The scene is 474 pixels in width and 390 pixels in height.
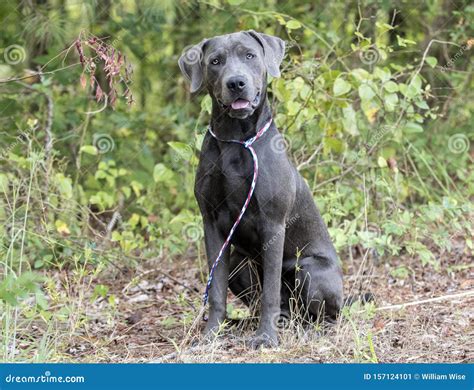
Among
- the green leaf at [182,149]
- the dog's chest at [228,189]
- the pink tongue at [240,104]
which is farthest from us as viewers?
the green leaf at [182,149]

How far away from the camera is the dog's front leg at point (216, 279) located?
4441 mm

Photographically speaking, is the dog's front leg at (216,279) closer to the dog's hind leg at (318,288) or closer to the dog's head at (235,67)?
the dog's hind leg at (318,288)

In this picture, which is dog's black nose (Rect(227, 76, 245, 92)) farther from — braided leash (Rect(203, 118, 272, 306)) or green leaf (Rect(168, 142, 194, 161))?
green leaf (Rect(168, 142, 194, 161))

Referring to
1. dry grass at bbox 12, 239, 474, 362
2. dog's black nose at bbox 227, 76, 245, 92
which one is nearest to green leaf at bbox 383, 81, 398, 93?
dry grass at bbox 12, 239, 474, 362

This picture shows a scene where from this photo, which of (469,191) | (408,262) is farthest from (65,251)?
(469,191)

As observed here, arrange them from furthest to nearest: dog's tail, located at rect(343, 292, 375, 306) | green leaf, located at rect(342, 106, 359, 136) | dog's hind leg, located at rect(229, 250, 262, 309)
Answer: green leaf, located at rect(342, 106, 359, 136) → dog's tail, located at rect(343, 292, 375, 306) → dog's hind leg, located at rect(229, 250, 262, 309)

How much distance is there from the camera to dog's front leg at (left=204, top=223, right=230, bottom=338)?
4.44 meters

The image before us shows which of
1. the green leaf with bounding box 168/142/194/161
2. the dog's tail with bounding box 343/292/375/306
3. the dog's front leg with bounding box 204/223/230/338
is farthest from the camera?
the green leaf with bounding box 168/142/194/161

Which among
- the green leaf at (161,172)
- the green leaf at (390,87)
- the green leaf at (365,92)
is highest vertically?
the green leaf at (390,87)

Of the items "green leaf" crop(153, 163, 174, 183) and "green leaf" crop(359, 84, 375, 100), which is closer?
"green leaf" crop(359, 84, 375, 100)

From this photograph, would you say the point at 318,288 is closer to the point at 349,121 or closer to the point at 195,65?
the point at 195,65

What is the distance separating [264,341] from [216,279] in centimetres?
42

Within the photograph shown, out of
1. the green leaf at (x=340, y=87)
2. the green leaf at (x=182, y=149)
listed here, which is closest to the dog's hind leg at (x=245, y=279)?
the green leaf at (x=182, y=149)

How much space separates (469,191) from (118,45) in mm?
2979
